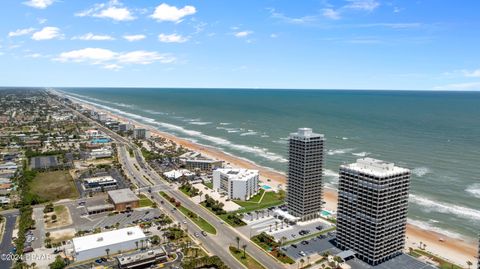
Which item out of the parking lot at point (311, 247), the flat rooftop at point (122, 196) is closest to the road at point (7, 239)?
the flat rooftop at point (122, 196)

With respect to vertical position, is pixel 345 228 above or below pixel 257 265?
above

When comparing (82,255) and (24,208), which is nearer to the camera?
(82,255)

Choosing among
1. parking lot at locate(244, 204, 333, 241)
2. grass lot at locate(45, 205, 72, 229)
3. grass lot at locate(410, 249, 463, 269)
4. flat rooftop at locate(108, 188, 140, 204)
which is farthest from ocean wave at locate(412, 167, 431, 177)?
grass lot at locate(45, 205, 72, 229)

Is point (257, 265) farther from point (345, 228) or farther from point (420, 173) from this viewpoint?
point (420, 173)

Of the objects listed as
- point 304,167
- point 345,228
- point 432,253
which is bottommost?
point 432,253

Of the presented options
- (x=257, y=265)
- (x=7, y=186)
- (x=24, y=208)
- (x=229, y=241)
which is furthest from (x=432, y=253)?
(x=7, y=186)

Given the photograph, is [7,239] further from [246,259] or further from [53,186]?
[246,259]

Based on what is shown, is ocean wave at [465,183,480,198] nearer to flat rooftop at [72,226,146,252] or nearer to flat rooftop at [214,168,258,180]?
flat rooftop at [214,168,258,180]
